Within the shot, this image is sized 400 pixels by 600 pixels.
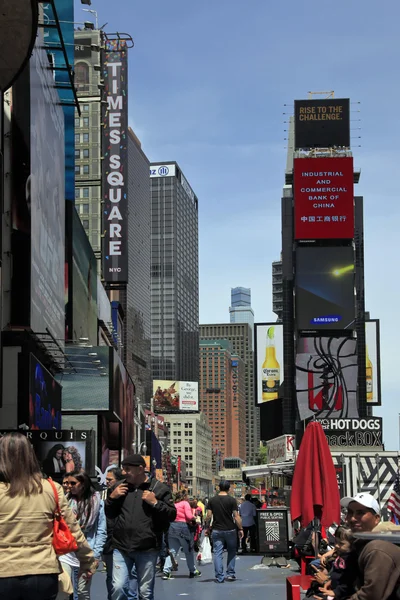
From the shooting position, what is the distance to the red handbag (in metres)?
5.73

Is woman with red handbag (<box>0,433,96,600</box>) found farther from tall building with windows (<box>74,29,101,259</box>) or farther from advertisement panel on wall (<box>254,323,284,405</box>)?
advertisement panel on wall (<box>254,323,284,405</box>)

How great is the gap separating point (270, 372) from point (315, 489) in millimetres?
92442

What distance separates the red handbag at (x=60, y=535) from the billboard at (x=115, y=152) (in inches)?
2058

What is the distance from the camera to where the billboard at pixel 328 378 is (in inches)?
3661

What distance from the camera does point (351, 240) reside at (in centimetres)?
9900

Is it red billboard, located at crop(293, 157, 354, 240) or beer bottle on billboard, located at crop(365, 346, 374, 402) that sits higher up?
red billboard, located at crop(293, 157, 354, 240)

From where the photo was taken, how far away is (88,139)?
2694 inches

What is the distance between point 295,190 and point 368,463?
75.5 m

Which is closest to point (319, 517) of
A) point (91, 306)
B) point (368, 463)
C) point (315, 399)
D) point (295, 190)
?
point (368, 463)

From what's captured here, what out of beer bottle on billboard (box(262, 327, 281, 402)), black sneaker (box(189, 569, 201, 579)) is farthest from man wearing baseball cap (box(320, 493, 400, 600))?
beer bottle on billboard (box(262, 327, 281, 402))

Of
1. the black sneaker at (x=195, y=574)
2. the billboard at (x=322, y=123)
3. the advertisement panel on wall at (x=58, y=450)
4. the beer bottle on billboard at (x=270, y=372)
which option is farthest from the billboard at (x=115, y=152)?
the beer bottle on billboard at (x=270, y=372)

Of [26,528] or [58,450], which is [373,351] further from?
[26,528]

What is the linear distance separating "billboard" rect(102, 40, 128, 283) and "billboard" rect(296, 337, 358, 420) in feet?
122

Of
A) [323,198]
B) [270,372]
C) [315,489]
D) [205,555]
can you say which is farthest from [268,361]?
[315,489]
